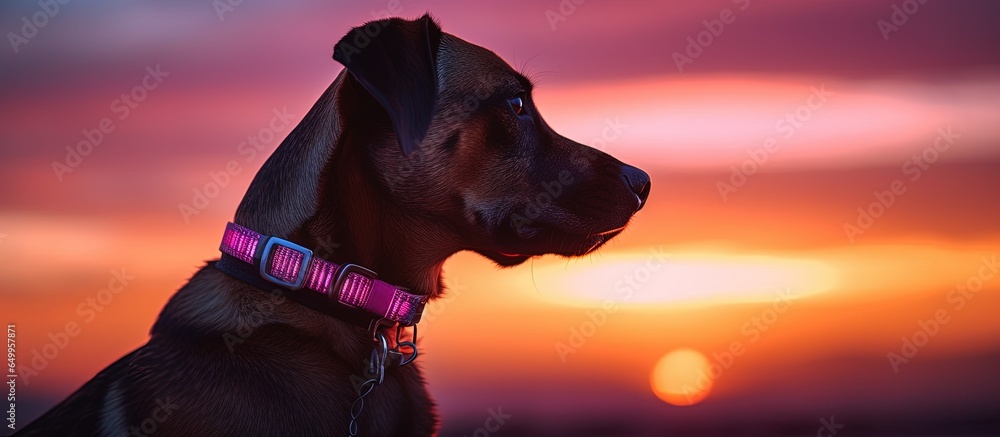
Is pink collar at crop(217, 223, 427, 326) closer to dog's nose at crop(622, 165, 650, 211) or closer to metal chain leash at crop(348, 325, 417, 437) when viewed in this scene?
metal chain leash at crop(348, 325, 417, 437)

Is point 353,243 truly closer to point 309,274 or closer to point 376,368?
point 309,274

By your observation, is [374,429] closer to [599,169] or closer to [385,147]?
[385,147]

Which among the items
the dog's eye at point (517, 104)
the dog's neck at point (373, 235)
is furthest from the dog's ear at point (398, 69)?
the dog's eye at point (517, 104)

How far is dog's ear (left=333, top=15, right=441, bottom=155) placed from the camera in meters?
2.26

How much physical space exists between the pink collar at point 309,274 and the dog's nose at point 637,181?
3.15 ft

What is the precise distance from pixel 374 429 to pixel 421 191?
0.77 m

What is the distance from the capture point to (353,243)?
7.90 feet

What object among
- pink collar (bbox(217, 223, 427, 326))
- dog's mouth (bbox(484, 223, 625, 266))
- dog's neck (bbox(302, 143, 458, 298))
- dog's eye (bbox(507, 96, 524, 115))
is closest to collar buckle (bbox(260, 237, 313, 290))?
pink collar (bbox(217, 223, 427, 326))

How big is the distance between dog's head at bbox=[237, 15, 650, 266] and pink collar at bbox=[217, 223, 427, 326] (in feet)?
0.40

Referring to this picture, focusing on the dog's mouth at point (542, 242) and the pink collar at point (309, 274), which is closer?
the pink collar at point (309, 274)

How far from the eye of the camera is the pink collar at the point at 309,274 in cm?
224

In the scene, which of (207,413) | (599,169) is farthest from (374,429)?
(599,169)

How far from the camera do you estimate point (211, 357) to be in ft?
7.62

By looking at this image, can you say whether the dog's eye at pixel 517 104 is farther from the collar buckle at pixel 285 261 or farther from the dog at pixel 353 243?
the collar buckle at pixel 285 261
